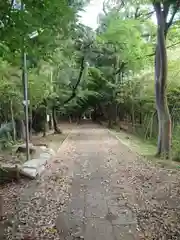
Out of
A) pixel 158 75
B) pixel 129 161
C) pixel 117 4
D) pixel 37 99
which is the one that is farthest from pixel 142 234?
pixel 37 99

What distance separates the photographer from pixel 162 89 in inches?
363

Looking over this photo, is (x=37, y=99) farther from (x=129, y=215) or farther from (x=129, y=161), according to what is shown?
(x=129, y=215)

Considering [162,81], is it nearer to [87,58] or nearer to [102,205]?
[102,205]

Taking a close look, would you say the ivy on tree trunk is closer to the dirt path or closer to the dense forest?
the dense forest

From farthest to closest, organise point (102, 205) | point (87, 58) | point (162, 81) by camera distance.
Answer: point (87, 58)
point (162, 81)
point (102, 205)

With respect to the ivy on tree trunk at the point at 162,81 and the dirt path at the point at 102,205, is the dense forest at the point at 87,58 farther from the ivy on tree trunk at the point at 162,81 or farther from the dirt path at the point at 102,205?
the dirt path at the point at 102,205

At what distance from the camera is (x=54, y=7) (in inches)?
114

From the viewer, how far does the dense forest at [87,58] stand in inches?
117

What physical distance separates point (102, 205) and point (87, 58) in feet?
40.0

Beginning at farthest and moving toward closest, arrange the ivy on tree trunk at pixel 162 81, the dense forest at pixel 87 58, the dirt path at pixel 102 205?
the ivy on tree trunk at pixel 162 81
the dirt path at pixel 102 205
the dense forest at pixel 87 58

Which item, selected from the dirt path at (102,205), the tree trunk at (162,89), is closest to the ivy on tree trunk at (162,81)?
the tree trunk at (162,89)

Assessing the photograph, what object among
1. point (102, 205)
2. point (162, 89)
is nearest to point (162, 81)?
point (162, 89)

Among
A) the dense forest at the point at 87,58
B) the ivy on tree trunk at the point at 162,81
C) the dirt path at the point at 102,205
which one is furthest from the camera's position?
the ivy on tree trunk at the point at 162,81

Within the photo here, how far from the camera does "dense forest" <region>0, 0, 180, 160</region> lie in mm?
2971
